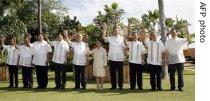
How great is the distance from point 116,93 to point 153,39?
1.90 meters

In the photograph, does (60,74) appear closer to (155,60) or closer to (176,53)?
(155,60)

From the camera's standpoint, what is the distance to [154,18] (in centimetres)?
3984

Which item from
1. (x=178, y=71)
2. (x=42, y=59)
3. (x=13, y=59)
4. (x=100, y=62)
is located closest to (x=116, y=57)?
(x=100, y=62)

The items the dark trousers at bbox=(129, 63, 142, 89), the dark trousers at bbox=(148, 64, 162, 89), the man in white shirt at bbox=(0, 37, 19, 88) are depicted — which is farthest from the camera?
the man in white shirt at bbox=(0, 37, 19, 88)

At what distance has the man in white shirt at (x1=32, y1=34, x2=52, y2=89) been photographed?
12773mm

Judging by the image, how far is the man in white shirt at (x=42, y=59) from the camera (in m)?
12.8

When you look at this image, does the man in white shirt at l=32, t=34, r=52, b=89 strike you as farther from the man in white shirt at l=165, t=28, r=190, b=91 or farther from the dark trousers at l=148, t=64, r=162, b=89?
the man in white shirt at l=165, t=28, r=190, b=91

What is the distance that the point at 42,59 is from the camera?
12.8 metres

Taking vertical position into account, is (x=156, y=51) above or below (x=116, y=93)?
above

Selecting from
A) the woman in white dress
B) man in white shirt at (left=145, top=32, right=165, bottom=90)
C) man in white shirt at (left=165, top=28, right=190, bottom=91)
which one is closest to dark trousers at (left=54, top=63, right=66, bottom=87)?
the woman in white dress

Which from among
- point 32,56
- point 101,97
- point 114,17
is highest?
point 114,17

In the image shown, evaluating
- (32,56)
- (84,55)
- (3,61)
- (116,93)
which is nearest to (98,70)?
(84,55)

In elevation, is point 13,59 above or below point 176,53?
below

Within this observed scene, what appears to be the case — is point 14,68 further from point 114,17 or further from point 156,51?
point 114,17
